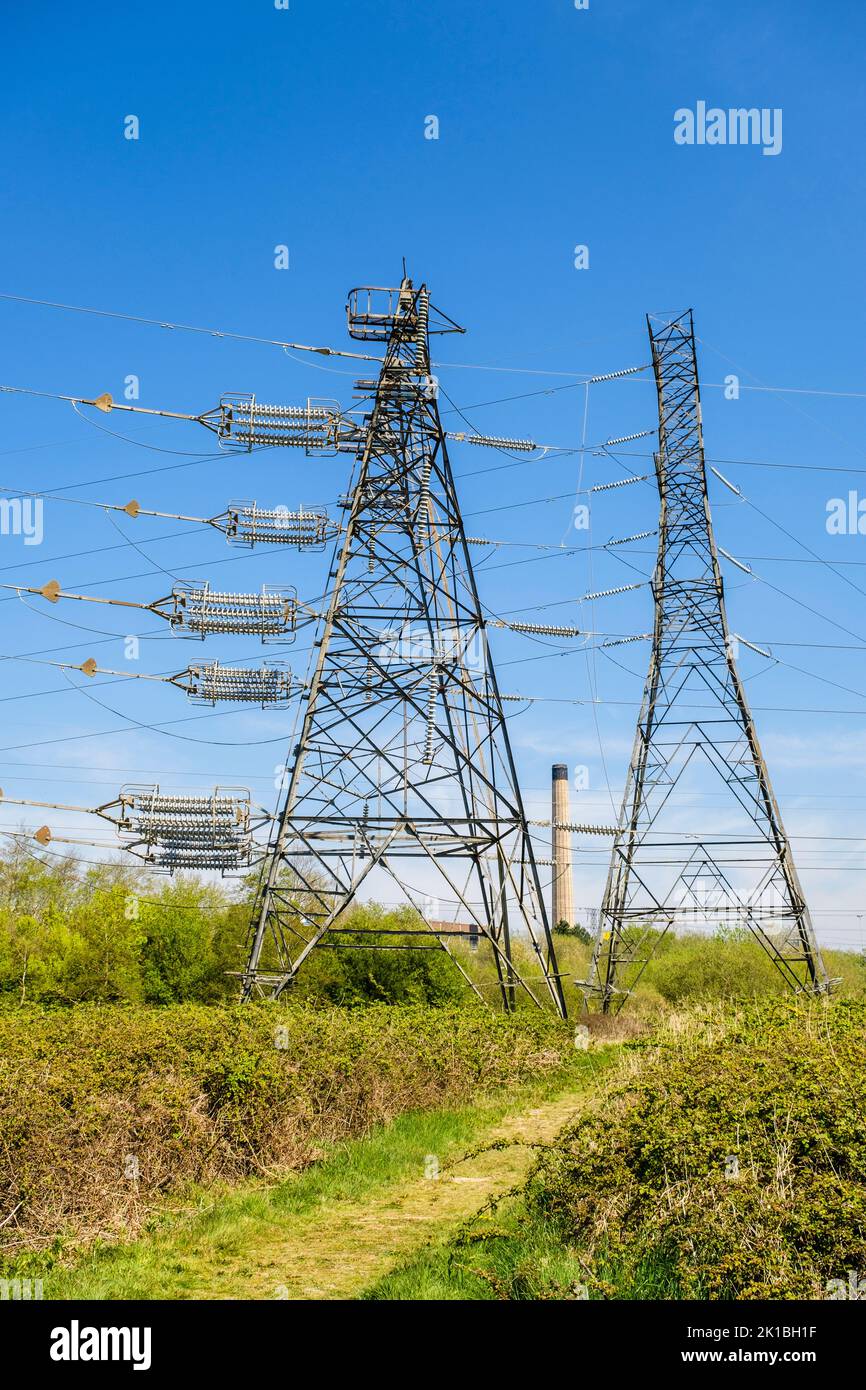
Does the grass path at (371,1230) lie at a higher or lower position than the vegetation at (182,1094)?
lower

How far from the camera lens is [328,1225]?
32.3 feet

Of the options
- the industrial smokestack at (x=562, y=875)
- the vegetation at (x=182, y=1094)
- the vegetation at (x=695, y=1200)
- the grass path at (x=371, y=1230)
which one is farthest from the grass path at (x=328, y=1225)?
the industrial smokestack at (x=562, y=875)

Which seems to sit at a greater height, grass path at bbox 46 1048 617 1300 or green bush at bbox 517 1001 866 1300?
green bush at bbox 517 1001 866 1300

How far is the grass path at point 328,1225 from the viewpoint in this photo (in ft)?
26.7

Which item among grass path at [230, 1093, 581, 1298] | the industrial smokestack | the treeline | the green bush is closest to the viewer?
the green bush

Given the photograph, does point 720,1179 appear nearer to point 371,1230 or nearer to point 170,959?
point 371,1230

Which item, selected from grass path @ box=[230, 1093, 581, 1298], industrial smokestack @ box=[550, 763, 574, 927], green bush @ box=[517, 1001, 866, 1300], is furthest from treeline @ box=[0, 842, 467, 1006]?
industrial smokestack @ box=[550, 763, 574, 927]

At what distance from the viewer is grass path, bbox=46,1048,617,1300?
320 inches

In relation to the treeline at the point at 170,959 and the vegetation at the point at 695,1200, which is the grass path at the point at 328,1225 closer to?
the vegetation at the point at 695,1200

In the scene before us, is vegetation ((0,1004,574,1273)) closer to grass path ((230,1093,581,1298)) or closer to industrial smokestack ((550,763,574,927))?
grass path ((230,1093,581,1298))

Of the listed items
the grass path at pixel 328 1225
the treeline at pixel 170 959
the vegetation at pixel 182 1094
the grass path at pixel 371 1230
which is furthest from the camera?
the treeline at pixel 170 959

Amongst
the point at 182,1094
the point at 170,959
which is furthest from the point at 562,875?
the point at 182,1094

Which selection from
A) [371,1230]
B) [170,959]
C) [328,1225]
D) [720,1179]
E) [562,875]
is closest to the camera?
[720,1179]
